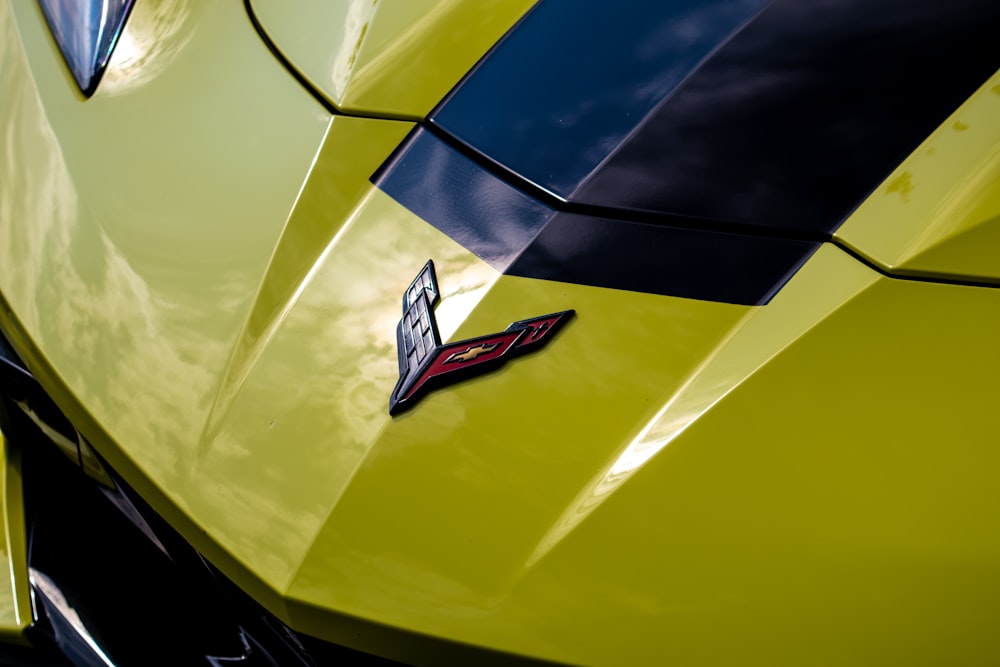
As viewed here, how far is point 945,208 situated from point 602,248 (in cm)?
36

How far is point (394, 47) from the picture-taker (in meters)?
1.27

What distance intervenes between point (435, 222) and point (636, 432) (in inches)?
13.3

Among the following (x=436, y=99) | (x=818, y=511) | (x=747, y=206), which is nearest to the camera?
(x=818, y=511)

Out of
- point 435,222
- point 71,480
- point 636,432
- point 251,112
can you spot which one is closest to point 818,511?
point 636,432

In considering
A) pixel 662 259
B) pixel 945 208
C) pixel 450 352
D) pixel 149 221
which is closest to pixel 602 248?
pixel 662 259

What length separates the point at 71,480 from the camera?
1.34 metres

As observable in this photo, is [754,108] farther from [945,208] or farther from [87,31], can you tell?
[87,31]

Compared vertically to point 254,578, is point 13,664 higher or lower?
lower

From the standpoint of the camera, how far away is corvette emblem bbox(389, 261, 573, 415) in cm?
100

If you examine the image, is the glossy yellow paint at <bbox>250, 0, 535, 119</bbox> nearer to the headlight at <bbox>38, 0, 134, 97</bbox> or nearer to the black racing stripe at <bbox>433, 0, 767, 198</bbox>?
the black racing stripe at <bbox>433, 0, 767, 198</bbox>

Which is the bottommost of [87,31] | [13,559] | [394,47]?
[13,559]

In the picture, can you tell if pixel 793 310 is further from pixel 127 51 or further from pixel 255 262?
pixel 127 51

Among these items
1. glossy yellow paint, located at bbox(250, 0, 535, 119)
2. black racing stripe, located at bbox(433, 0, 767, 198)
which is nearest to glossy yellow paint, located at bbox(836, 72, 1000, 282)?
black racing stripe, located at bbox(433, 0, 767, 198)

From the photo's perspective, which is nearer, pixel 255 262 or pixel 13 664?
→ pixel 255 262
